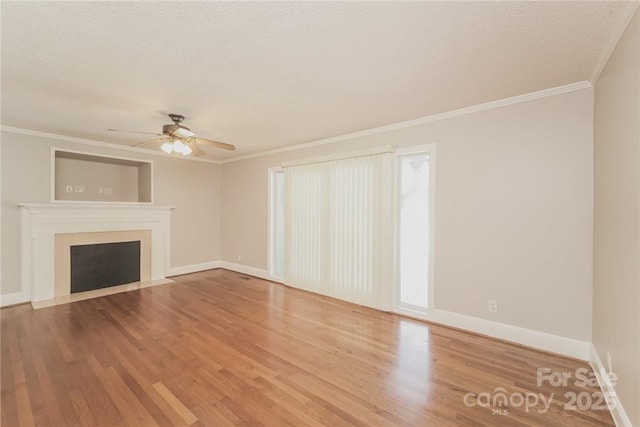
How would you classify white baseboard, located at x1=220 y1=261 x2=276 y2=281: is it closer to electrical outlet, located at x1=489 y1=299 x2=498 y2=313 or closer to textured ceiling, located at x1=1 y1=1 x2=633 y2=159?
textured ceiling, located at x1=1 y1=1 x2=633 y2=159

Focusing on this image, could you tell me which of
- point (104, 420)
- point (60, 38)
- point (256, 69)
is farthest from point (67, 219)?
point (256, 69)

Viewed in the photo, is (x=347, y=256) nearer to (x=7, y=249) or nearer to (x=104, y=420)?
(x=104, y=420)

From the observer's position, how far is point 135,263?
5160mm

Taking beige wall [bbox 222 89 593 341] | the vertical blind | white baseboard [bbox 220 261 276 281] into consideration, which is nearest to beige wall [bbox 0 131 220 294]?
white baseboard [bbox 220 261 276 281]

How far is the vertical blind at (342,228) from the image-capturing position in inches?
151

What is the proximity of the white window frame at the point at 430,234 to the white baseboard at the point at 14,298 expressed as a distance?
17.8ft

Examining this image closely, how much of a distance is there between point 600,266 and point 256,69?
10.7ft

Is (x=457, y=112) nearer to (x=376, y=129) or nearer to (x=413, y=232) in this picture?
(x=376, y=129)

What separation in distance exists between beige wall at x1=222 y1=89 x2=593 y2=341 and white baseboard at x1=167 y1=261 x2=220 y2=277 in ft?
16.4

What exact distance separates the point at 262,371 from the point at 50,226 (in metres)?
4.22

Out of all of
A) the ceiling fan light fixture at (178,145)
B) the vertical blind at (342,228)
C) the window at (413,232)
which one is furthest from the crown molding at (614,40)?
the ceiling fan light fixture at (178,145)

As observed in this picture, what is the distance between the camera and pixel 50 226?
4223mm

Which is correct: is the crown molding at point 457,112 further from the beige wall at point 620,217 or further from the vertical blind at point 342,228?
the vertical blind at point 342,228

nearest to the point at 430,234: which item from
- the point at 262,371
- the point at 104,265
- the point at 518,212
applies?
the point at 518,212
